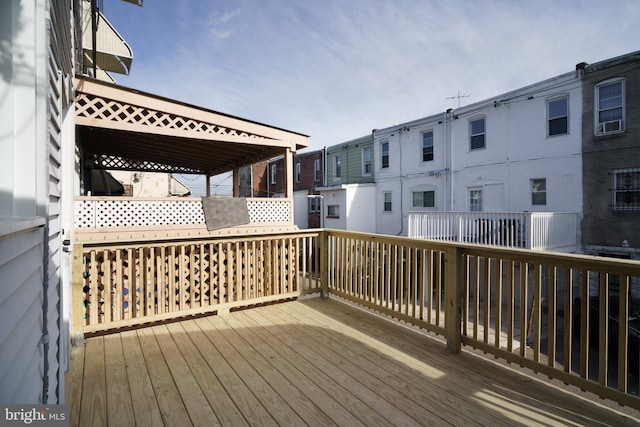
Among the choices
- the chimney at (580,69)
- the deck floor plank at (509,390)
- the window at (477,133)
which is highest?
the chimney at (580,69)

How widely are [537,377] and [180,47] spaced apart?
9555 millimetres

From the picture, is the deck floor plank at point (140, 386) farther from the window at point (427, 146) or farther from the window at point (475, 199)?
the window at point (427, 146)

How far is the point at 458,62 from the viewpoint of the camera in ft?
37.8

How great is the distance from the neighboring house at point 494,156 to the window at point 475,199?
0.12 feet

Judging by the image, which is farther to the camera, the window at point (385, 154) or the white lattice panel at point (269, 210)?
the window at point (385, 154)

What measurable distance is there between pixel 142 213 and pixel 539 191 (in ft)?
36.8

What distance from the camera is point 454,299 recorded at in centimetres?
289

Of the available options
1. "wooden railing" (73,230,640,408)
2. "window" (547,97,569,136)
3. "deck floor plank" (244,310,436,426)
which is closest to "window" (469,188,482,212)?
"window" (547,97,569,136)

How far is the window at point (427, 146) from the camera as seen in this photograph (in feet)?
43.0

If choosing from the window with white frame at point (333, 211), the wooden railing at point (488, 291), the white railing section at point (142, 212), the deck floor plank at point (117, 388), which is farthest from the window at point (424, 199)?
the deck floor plank at point (117, 388)

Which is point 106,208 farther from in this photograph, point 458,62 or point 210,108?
point 458,62

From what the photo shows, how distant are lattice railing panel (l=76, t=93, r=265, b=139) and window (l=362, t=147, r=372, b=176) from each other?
1107 cm

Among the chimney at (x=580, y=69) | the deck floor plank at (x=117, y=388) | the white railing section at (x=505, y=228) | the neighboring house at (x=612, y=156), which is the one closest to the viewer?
the deck floor plank at (x=117, y=388)

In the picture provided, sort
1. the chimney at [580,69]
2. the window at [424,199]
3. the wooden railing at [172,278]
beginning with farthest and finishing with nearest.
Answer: the window at [424,199] → the chimney at [580,69] → the wooden railing at [172,278]
